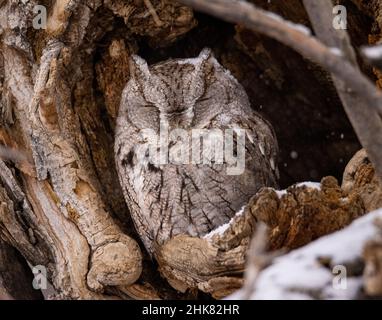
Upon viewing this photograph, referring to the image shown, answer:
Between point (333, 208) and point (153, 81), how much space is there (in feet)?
3.18

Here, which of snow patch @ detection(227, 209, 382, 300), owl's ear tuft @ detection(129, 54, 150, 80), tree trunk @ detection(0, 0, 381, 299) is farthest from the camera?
owl's ear tuft @ detection(129, 54, 150, 80)

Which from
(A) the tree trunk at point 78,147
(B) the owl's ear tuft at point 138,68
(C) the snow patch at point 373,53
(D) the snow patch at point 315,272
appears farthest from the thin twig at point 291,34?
(B) the owl's ear tuft at point 138,68

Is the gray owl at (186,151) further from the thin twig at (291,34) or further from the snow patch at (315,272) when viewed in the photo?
the thin twig at (291,34)

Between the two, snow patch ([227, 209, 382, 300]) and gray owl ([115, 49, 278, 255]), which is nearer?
snow patch ([227, 209, 382, 300])

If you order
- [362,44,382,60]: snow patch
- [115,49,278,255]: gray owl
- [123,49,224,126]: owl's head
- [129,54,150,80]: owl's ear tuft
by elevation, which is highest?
[362,44,382,60]: snow patch

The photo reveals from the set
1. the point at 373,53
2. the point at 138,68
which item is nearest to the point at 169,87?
the point at 138,68

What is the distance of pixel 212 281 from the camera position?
2742 mm

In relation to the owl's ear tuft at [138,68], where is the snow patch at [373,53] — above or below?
above

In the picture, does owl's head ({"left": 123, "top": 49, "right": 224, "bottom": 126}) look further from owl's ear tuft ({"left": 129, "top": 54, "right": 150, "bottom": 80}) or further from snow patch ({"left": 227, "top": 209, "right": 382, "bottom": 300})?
snow patch ({"left": 227, "top": 209, "right": 382, "bottom": 300})

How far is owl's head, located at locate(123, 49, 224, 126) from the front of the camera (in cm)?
311

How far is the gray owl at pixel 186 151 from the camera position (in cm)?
306

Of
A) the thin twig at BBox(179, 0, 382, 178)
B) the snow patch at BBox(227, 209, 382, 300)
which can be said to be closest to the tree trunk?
the snow patch at BBox(227, 209, 382, 300)

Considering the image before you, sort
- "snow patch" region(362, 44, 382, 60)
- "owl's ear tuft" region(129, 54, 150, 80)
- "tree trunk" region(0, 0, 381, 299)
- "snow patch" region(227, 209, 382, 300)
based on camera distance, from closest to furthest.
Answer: "snow patch" region(362, 44, 382, 60)
"snow patch" region(227, 209, 382, 300)
"tree trunk" region(0, 0, 381, 299)
"owl's ear tuft" region(129, 54, 150, 80)

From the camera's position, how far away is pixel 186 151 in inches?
121
